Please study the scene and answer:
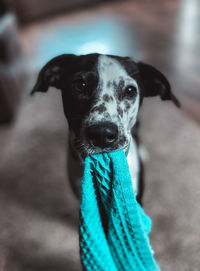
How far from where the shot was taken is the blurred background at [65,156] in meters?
1.65

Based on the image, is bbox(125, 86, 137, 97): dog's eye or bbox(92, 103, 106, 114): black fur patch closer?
bbox(92, 103, 106, 114): black fur patch

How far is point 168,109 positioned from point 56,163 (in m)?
1.31

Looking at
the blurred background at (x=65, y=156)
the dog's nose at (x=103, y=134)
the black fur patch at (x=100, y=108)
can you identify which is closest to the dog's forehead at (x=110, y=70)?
the black fur patch at (x=100, y=108)

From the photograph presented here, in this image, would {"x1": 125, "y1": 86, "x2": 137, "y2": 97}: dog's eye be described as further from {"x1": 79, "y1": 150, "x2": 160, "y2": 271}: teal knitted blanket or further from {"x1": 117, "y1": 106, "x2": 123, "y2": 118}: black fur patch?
{"x1": 79, "y1": 150, "x2": 160, "y2": 271}: teal knitted blanket

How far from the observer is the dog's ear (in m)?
1.32

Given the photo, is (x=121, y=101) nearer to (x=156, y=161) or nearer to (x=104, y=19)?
(x=156, y=161)

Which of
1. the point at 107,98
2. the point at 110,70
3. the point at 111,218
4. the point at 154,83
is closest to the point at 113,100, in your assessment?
the point at 107,98

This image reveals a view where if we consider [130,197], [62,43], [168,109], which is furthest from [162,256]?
[62,43]

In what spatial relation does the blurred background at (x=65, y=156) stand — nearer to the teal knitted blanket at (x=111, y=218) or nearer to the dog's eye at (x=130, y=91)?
the teal knitted blanket at (x=111, y=218)

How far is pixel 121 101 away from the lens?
1.21 metres

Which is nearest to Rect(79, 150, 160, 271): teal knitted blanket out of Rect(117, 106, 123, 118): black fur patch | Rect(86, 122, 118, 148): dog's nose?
Rect(86, 122, 118, 148): dog's nose

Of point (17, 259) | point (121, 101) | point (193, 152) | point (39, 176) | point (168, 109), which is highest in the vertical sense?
→ point (121, 101)

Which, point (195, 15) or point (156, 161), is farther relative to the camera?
point (195, 15)

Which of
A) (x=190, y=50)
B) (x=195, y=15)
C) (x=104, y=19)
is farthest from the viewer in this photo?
(x=104, y=19)
